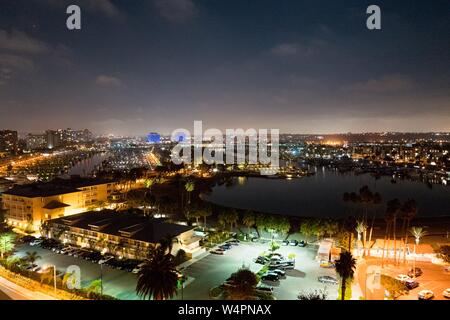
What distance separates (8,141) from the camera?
290 ft

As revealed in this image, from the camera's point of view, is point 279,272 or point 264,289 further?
point 279,272

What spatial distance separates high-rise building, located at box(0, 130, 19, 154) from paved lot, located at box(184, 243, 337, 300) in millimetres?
90934

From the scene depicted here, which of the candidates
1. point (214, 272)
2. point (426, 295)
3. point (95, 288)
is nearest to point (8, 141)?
point (95, 288)

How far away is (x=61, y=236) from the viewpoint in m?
15.5

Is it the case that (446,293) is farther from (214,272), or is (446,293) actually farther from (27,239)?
(27,239)

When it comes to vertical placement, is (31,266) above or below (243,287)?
below

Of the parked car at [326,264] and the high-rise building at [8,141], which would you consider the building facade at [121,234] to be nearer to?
the parked car at [326,264]

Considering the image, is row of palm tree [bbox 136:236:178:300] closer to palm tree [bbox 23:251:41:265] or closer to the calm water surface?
palm tree [bbox 23:251:41:265]

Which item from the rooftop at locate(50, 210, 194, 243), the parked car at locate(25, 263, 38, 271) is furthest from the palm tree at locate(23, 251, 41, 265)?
the rooftop at locate(50, 210, 194, 243)

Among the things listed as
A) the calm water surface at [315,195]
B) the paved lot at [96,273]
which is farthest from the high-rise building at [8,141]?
the paved lot at [96,273]

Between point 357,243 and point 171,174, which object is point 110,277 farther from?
point 171,174

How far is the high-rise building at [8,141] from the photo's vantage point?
86.7 metres

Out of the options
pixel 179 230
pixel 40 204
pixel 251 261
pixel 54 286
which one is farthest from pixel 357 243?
pixel 40 204

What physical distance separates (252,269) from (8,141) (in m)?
97.1
